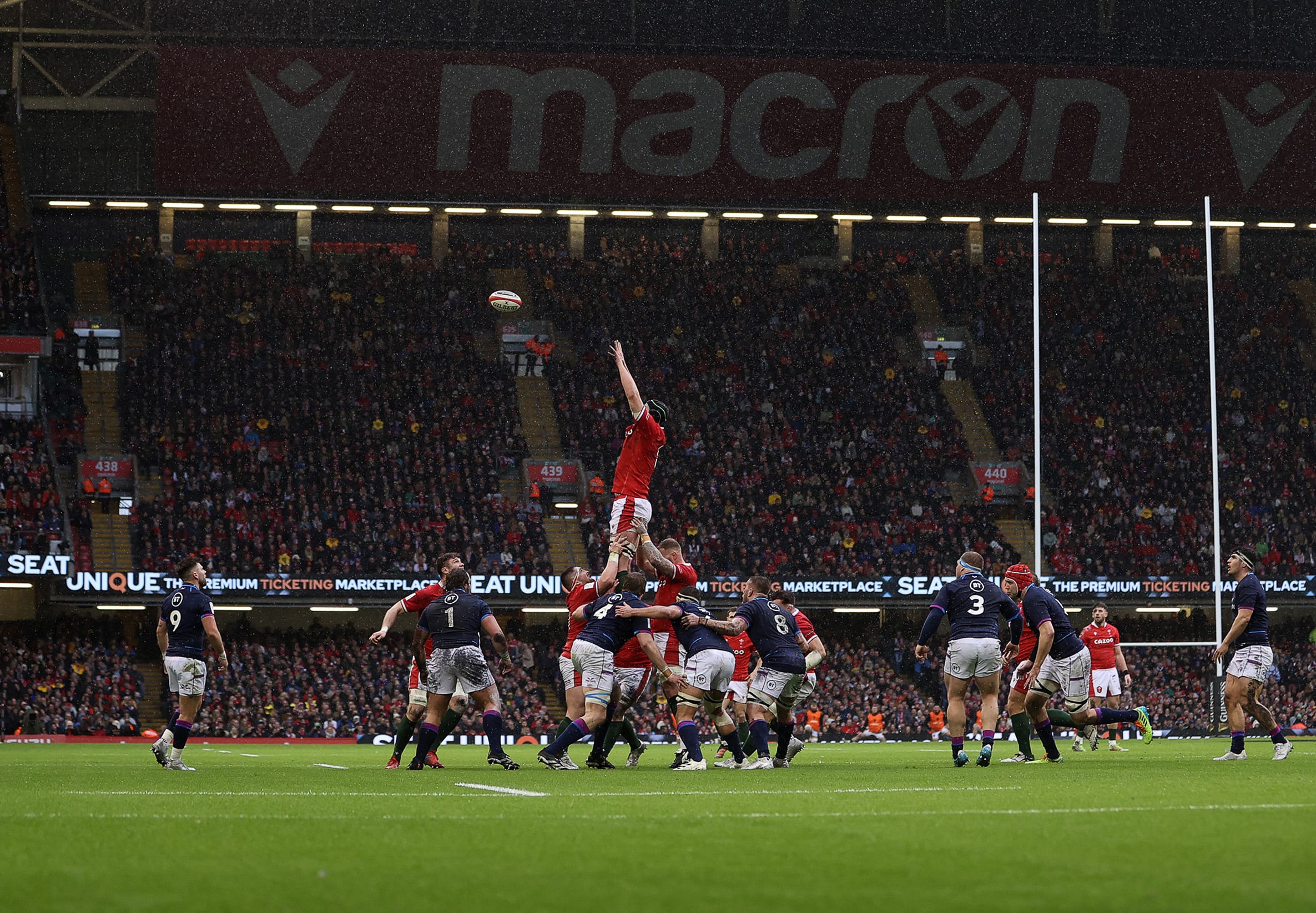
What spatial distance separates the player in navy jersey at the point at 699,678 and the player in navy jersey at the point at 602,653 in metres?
0.23

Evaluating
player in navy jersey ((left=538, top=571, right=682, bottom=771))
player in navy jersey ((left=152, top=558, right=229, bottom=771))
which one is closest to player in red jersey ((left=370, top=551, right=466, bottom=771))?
player in navy jersey ((left=538, top=571, right=682, bottom=771))

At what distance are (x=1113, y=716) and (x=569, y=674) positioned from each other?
21.9 feet

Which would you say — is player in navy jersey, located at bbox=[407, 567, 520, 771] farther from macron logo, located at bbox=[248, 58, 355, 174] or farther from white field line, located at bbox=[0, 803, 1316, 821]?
macron logo, located at bbox=[248, 58, 355, 174]

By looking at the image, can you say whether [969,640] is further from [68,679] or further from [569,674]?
[68,679]

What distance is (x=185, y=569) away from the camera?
1617cm

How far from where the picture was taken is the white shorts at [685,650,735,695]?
51.1 feet

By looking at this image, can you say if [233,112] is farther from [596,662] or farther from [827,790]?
[827,790]

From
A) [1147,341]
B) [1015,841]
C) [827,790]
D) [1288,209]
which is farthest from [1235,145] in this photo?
[1015,841]

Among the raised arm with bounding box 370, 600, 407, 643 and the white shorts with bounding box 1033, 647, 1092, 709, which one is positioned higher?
the raised arm with bounding box 370, 600, 407, 643

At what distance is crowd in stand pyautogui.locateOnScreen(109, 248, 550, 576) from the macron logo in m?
5.42

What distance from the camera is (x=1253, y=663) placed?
53.7 ft

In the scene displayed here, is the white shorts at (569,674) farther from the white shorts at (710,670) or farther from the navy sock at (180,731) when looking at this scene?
the navy sock at (180,731)

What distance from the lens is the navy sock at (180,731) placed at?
15.9 metres

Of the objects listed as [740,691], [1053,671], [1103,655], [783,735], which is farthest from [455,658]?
[1103,655]
